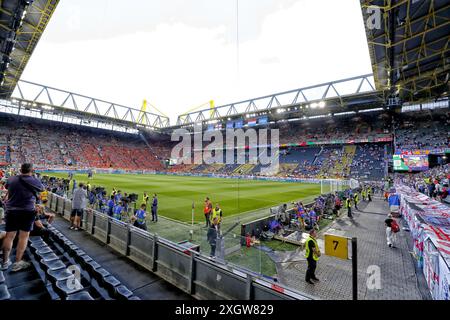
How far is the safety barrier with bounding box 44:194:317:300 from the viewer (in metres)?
3.17

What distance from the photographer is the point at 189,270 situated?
13.1ft

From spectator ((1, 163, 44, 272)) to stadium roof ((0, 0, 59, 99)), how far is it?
18.0 m

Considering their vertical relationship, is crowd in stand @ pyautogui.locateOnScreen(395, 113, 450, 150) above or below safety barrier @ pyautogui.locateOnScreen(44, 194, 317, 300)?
above

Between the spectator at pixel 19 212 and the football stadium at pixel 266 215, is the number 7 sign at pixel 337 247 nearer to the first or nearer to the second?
the football stadium at pixel 266 215

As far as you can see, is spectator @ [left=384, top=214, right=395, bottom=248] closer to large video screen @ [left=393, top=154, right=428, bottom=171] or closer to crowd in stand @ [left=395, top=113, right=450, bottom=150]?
large video screen @ [left=393, top=154, right=428, bottom=171]

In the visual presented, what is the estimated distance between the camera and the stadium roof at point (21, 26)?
1537cm

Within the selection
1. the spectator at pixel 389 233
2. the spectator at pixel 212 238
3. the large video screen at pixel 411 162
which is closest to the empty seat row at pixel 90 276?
the spectator at pixel 212 238

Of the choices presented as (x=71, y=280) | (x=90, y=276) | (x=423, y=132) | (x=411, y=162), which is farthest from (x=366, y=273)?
(x=423, y=132)

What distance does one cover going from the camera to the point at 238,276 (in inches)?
133

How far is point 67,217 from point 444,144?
50394 mm

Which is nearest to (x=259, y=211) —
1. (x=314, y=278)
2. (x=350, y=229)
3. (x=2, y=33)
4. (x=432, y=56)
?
(x=350, y=229)

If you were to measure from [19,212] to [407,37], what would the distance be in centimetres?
2244

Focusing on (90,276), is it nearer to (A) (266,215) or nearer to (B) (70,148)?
(A) (266,215)

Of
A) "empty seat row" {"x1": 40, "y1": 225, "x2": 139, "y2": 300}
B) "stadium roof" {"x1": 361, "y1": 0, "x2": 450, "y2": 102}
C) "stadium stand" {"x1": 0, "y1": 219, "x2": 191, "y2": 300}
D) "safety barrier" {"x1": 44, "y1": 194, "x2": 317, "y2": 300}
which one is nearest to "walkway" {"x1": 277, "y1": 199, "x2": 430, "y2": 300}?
"safety barrier" {"x1": 44, "y1": 194, "x2": 317, "y2": 300}
